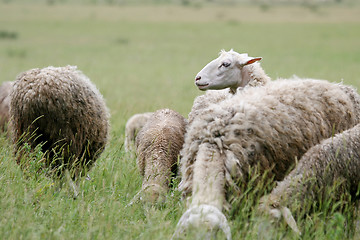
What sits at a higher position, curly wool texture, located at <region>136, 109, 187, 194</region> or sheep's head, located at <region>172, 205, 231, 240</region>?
sheep's head, located at <region>172, 205, 231, 240</region>

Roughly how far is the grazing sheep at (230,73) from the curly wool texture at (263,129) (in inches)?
47.3

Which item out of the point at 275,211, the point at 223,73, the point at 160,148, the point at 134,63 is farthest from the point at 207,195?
the point at 134,63

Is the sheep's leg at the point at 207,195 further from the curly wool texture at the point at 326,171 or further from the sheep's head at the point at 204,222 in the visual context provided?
the curly wool texture at the point at 326,171

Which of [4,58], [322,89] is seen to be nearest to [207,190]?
[322,89]

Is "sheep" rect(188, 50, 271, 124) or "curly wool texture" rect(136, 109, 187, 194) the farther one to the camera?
"sheep" rect(188, 50, 271, 124)

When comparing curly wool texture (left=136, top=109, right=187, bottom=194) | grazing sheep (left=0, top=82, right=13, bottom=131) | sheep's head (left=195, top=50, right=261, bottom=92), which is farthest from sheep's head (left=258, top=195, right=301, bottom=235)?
grazing sheep (left=0, top=82, right=13, bottom=131)

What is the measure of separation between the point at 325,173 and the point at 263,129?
1.94 feet

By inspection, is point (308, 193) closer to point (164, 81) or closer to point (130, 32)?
point (164, 81)

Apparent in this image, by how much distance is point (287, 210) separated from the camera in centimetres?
338

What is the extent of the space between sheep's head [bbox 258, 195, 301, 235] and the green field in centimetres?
9

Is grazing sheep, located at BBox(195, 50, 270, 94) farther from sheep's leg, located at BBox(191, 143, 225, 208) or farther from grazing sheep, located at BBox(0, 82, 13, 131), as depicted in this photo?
grazing sheep, located at BBox(0, 82, 13, 131)

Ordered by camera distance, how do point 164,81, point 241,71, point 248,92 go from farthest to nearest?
point 164,81 → point 241,71 → point 248,92

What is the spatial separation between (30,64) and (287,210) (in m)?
16.5

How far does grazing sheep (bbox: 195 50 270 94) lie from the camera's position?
227 inches
